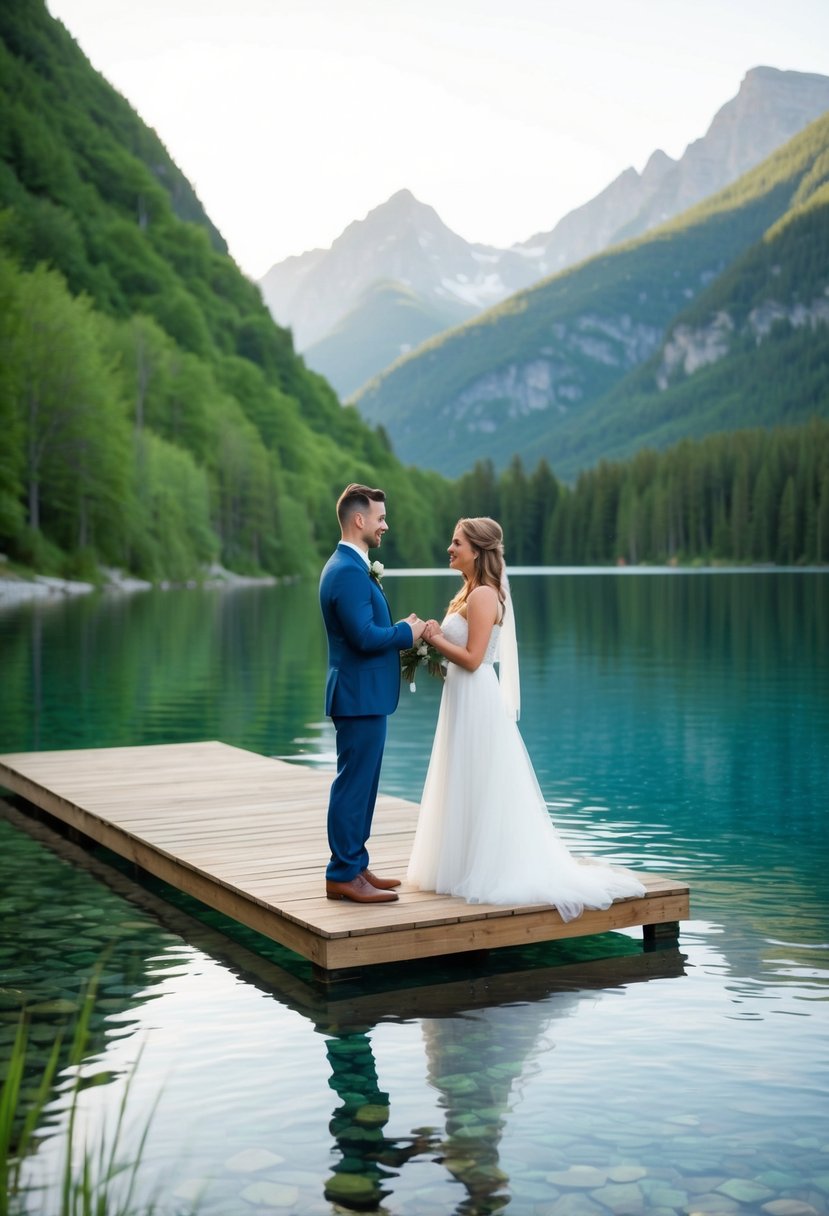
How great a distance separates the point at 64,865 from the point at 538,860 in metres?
4.98

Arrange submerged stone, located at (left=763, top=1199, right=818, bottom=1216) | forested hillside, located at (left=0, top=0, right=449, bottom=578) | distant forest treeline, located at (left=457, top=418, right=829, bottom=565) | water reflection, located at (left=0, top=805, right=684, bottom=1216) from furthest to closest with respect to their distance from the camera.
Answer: distant forest treeline, located at (left=457, top=418, right=829, bottom=565) → forested hillside, located at (left=0, top=0, right=449, bottom=578) → water reflection, located at (left=0, top=805, right=684, bottom=1216) → submerged stone, located at (left=763, top=1199, right=818, bottom=1216)

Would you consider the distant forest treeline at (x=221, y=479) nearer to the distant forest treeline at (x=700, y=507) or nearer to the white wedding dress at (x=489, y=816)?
the distant forest treeline at (x=700, y=507)

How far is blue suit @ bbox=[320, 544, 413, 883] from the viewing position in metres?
7.94

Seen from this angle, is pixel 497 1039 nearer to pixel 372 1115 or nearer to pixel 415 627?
pixel 372 1115

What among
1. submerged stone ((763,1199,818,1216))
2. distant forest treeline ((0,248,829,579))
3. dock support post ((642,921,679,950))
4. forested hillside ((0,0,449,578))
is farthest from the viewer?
forested hillside ((0,0,449,578))

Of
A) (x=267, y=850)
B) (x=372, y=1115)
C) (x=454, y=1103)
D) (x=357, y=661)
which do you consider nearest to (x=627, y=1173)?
(x=454, y=1103)

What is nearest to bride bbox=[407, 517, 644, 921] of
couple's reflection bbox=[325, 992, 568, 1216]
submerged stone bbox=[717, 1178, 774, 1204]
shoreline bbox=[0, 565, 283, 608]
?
couple's reflection bbox=[325, 992, 568, 1216]

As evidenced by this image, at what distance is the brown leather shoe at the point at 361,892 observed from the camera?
8.34 metres

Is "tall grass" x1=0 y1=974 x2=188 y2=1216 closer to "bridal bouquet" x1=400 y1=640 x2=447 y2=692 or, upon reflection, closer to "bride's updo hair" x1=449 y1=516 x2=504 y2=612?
"bridal bouquet" x1=400 y1=640 x2=447 y2=692

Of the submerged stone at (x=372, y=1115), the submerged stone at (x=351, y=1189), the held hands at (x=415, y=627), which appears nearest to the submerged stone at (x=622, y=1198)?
the submerged stone at (x=351, y=1189)

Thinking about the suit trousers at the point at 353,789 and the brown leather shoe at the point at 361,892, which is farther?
the brown leather shoe at the point at 361,892

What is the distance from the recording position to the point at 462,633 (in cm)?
856

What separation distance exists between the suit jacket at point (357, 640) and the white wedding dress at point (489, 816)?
579 mm

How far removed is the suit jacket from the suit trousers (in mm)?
103
